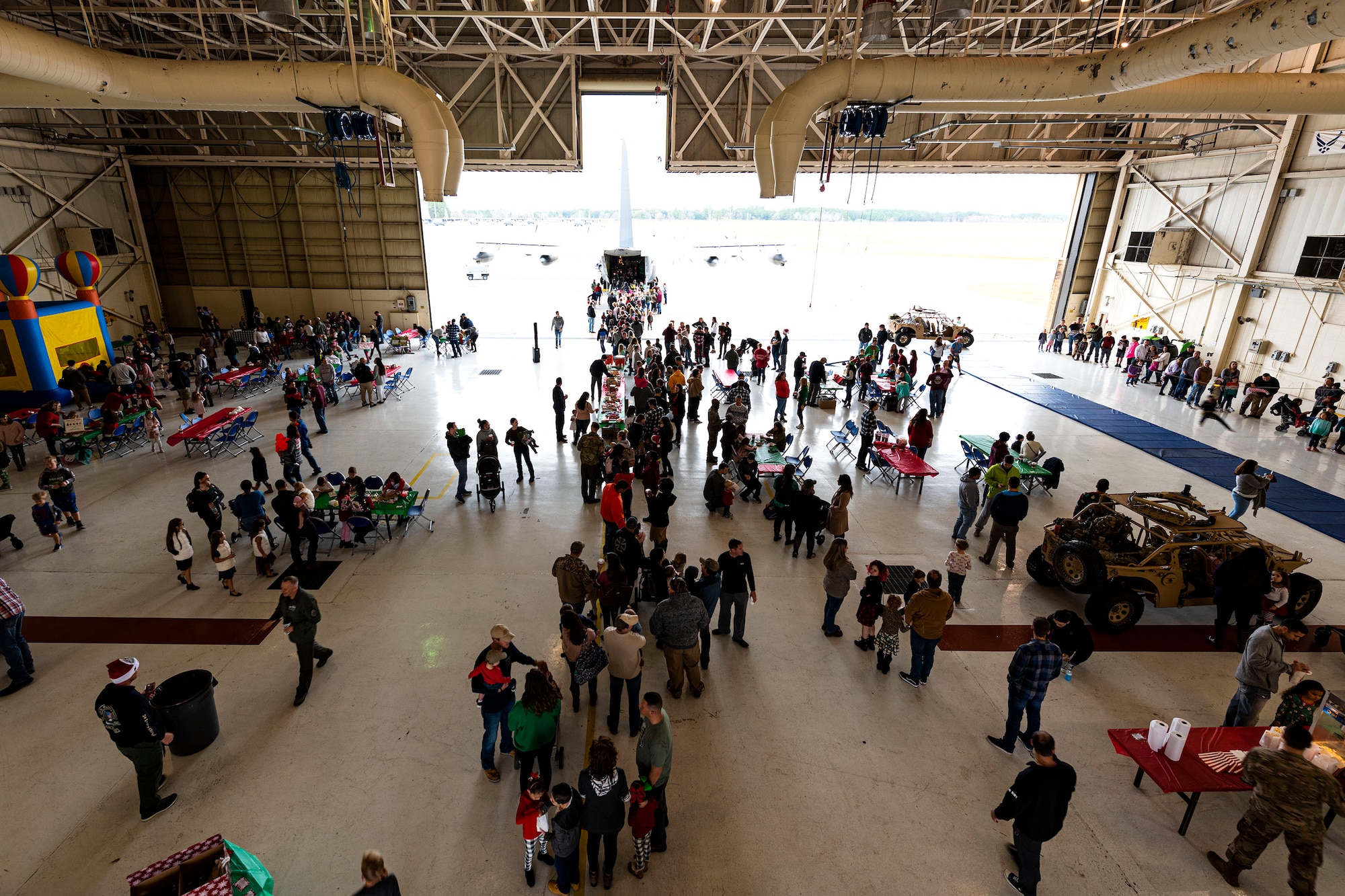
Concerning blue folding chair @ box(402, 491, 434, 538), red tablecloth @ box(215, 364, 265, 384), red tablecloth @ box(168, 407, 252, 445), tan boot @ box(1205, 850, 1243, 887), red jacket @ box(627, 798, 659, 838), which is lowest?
tan boot @ box(1205, 850, 1243, 887)

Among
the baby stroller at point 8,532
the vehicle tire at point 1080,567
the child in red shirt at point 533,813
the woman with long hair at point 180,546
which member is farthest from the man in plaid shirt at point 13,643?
the vehicle tire at point 1080,567

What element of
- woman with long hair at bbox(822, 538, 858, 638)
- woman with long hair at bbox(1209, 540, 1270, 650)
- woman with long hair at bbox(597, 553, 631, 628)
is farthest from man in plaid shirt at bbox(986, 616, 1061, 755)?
woman with long hair at bbox(597, 553, 631, 628)

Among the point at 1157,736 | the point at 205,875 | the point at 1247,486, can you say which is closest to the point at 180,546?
the point at 205,875

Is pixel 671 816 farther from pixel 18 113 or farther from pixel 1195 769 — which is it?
pixel 18 113

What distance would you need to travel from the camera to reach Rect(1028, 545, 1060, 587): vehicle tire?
9217 mm

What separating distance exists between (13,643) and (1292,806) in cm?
1190

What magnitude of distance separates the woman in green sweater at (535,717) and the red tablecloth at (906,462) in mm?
9017

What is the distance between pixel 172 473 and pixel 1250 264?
103 feet

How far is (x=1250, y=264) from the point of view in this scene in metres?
20.6

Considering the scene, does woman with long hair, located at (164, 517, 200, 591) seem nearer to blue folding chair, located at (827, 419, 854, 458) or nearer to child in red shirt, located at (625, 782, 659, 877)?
child in red shirt, located at (625, 782, 659, 877)

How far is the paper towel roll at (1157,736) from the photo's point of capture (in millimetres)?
5434

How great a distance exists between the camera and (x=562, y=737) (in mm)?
6367

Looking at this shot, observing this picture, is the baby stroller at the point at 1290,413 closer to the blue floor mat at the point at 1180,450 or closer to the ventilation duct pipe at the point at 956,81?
the blue floor mat at the point at 1180,450

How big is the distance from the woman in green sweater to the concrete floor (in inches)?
30.2
